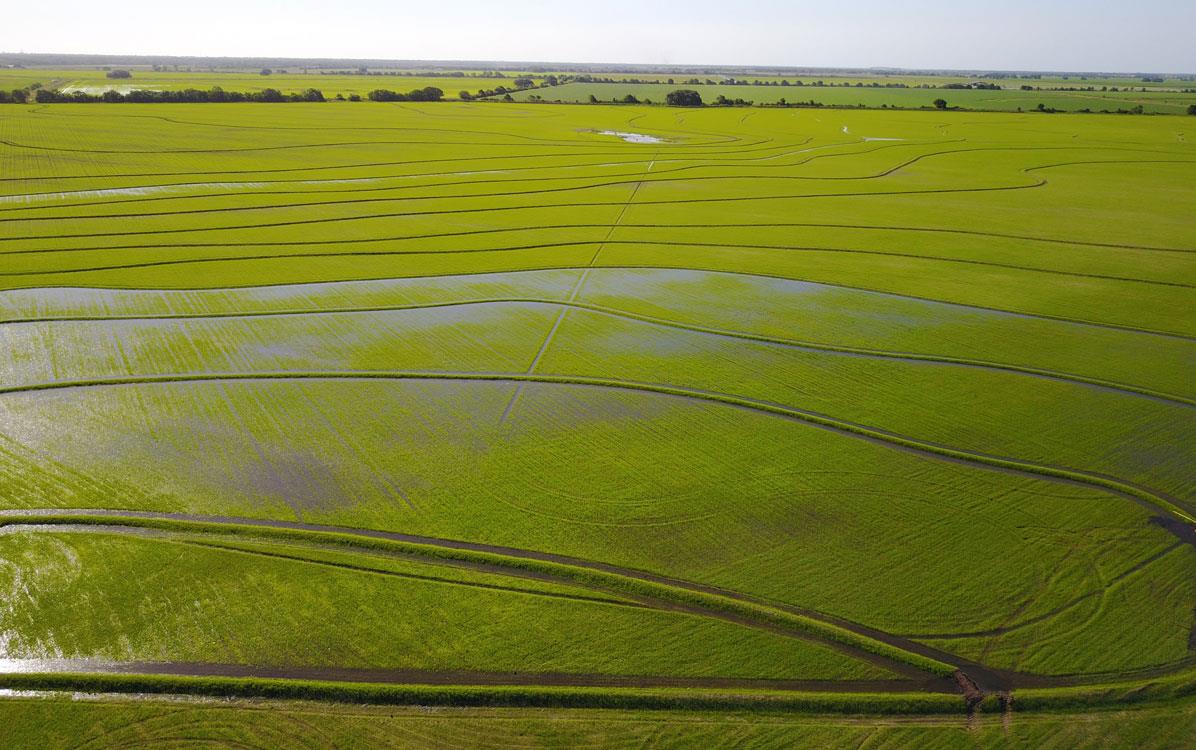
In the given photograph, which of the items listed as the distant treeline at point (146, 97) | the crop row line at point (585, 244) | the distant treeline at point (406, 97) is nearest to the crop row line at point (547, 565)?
the crop row line at point (585, 244)

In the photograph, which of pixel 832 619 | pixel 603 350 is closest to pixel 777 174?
pixel 603 350

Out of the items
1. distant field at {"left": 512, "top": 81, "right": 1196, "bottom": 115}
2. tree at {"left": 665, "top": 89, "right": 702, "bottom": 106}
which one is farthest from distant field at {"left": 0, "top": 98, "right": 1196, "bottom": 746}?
distant field at {"left": 512, "top": 81, "right": 1196, "bottom": 115}

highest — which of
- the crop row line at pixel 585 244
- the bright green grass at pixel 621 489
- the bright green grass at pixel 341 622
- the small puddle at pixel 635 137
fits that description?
the small puddle at pixel 635 137

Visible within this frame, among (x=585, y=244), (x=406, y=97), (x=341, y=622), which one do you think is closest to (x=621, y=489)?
(x=341, y=622)

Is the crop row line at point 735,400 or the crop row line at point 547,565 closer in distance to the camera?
the crop row line at point 547,565

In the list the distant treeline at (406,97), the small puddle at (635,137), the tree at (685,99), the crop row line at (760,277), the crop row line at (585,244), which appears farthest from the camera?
the distant treeline at (406,97)

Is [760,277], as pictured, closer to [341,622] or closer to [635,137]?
[341,622]

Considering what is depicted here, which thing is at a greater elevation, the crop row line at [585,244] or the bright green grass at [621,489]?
the crop row line at [585,244]

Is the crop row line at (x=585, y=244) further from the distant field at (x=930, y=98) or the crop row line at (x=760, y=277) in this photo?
the distant field at (x=930, y=98)

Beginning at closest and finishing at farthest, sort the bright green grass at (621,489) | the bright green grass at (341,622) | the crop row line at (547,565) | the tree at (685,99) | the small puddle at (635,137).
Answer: the bright green grass at (341,622) < the crop row line at (547,565) < the bright green grass at (621,489) < the small puddle at (635,137) < the tree at (685,99)
